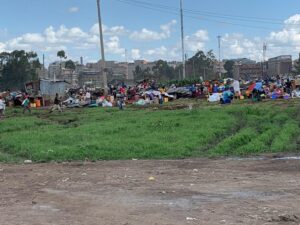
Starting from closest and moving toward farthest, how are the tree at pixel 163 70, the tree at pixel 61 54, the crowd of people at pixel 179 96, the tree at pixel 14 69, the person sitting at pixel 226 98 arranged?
the person sitting at pixel 226 98 → the crowd of people at pixel 179 96 → the tree at pixel 14 69 → the tree at pixel 61 54 → the tree at pixel 163 70

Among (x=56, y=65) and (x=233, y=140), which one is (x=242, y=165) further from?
(x=56, y=65)

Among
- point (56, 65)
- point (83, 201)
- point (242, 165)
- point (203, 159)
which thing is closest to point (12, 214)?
point (83, 201)

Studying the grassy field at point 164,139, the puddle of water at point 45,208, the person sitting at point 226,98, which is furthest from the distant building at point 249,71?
the puddle of water at point 45,208

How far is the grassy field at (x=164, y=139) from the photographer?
54.9 ft

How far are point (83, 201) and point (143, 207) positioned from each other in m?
1.24

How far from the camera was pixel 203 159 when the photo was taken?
1562cm

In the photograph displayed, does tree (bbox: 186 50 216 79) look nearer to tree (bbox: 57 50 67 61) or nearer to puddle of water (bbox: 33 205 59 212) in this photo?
tree (bbox: 57 50 67 61)

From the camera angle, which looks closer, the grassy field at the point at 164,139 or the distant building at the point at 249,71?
the grassy field at the point at 164,139

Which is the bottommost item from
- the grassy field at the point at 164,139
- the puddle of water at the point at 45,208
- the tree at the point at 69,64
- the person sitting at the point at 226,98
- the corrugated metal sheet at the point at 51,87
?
the grassy field at the point at 164,139

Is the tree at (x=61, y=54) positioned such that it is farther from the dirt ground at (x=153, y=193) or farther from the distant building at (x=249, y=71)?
the dirt ground at (x=153, y=193)

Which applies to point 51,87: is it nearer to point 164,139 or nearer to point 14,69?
point 164,139

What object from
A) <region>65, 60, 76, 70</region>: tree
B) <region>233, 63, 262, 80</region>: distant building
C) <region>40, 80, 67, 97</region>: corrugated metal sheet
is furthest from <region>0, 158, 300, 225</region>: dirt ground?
<region>65, 60, 76, 70</region>: tree

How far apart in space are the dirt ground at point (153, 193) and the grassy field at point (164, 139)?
2042 millimetres

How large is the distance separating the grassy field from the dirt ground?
2.04 metres
